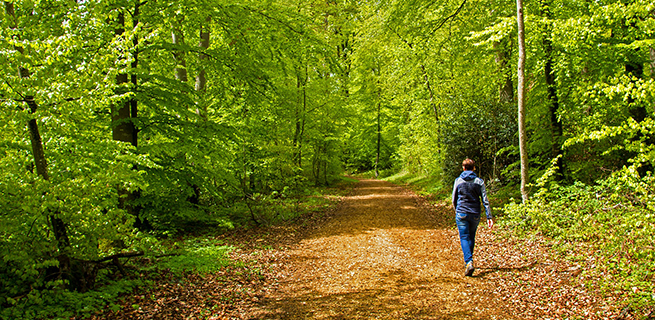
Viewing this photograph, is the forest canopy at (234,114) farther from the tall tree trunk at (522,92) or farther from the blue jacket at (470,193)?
the blue jacket at (470,193)

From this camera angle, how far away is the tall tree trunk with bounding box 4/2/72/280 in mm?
3967

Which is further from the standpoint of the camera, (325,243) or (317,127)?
(317,127)

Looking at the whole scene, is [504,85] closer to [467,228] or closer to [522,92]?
[522,92]

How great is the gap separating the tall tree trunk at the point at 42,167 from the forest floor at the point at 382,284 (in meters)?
0.85

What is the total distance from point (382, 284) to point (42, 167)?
187 inches

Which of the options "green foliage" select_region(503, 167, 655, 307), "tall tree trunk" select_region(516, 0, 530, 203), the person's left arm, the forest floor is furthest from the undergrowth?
"tall tree trunk" select_region(516, 0, 530, 203)

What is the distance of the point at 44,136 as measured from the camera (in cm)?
424

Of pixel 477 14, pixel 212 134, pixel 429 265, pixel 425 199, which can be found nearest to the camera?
pixel 429 265

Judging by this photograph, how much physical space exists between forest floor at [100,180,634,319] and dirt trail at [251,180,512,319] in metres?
0.01

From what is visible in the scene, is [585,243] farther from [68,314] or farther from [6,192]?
[6,192]

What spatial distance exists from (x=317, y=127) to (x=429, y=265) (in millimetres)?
12637

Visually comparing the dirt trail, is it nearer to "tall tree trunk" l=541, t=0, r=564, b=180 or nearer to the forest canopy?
the forest canopy

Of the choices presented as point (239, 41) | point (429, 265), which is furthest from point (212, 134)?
point (429, 265)

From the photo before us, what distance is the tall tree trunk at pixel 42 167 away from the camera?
13.0 feet
